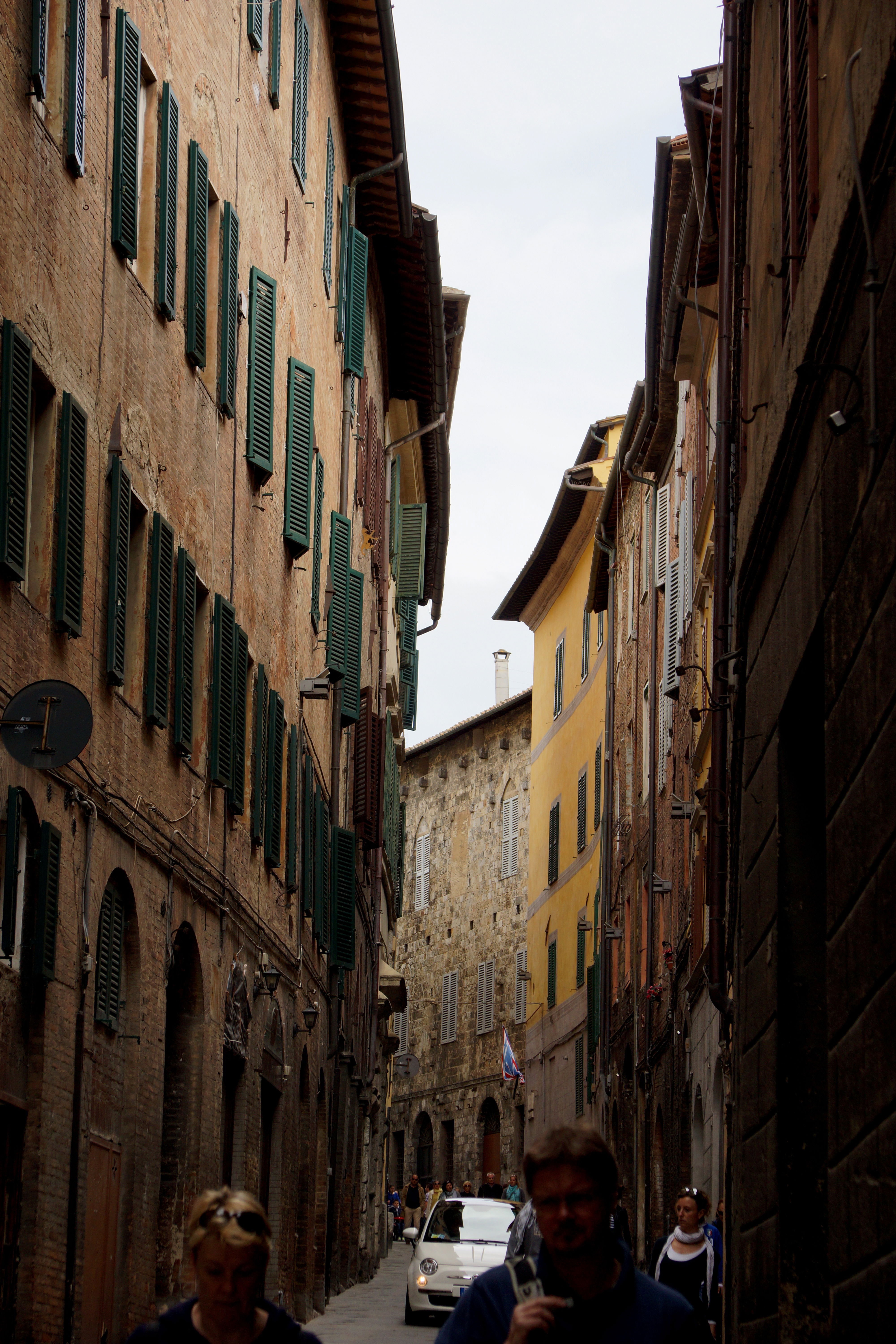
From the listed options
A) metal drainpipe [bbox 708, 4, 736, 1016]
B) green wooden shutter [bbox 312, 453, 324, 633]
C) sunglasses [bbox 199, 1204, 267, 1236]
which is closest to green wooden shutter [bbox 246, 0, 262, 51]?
green wooden shutter [bbox 312, 453, 324, 633]

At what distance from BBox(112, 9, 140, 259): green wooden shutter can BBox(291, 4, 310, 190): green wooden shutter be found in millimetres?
7011

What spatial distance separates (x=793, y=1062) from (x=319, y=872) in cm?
1462

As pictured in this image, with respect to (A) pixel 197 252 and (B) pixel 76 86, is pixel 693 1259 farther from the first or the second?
(A) pixel 197 252

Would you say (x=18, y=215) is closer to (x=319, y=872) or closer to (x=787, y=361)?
(x=787, y=361)

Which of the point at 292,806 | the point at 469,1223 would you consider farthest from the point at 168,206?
the point at 469,1223

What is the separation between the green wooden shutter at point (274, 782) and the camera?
1812 cm

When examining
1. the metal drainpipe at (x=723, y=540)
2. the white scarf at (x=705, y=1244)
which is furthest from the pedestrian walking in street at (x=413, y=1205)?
the white scarf at (x=705, y=1244)

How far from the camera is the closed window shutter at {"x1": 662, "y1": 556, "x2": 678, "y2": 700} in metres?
26.2

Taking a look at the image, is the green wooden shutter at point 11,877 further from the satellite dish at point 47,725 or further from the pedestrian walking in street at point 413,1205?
the pedestrian walking in street at point 413,1205

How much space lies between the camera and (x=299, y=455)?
1961 cm

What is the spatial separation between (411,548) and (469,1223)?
16388mm

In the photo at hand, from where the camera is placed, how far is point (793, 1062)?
7.93 metres

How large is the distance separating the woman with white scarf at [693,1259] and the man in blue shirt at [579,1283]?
584cm

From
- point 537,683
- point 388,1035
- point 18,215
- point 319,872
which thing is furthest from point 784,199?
point 537,683
